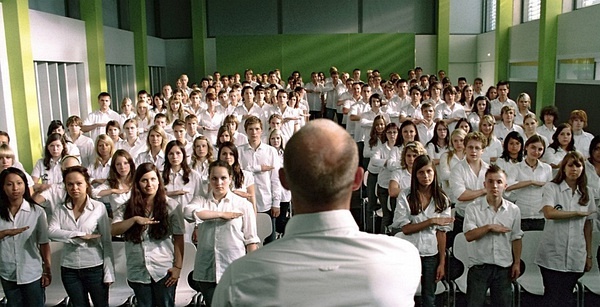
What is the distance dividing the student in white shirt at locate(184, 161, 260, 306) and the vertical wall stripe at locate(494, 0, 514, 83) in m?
12.7

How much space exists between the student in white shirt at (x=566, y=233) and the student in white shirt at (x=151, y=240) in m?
3.11

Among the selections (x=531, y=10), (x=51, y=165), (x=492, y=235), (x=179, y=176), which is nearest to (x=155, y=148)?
(x=179, y=176)

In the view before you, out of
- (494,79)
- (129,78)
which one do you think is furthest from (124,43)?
(494,79)

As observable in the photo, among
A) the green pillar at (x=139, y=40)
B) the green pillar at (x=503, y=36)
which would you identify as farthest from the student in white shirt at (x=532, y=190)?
the green pillar at (x=139, y=40)

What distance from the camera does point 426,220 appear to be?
4.77m

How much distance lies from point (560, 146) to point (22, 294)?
6003mm

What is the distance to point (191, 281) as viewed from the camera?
16.5 feet

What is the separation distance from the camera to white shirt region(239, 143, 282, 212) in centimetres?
691

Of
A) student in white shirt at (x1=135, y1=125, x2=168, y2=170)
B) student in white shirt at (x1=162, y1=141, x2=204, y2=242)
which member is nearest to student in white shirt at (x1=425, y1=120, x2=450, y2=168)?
student in white shirt at (x1=162, y1=141, x2=204, y2=242)

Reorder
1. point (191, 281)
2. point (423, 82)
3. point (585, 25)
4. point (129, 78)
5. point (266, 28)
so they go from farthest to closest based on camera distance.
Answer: point (266, 28) < point (129, 78) < point (423, 82) < point (585, 25) < point (191, 281)

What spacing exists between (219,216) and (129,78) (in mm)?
11845

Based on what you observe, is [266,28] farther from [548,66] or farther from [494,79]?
[548,66]

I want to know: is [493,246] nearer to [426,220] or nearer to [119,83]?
[426,220]

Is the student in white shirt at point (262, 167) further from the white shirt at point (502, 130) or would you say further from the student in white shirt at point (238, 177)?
the white shirt at point (502, 130)
